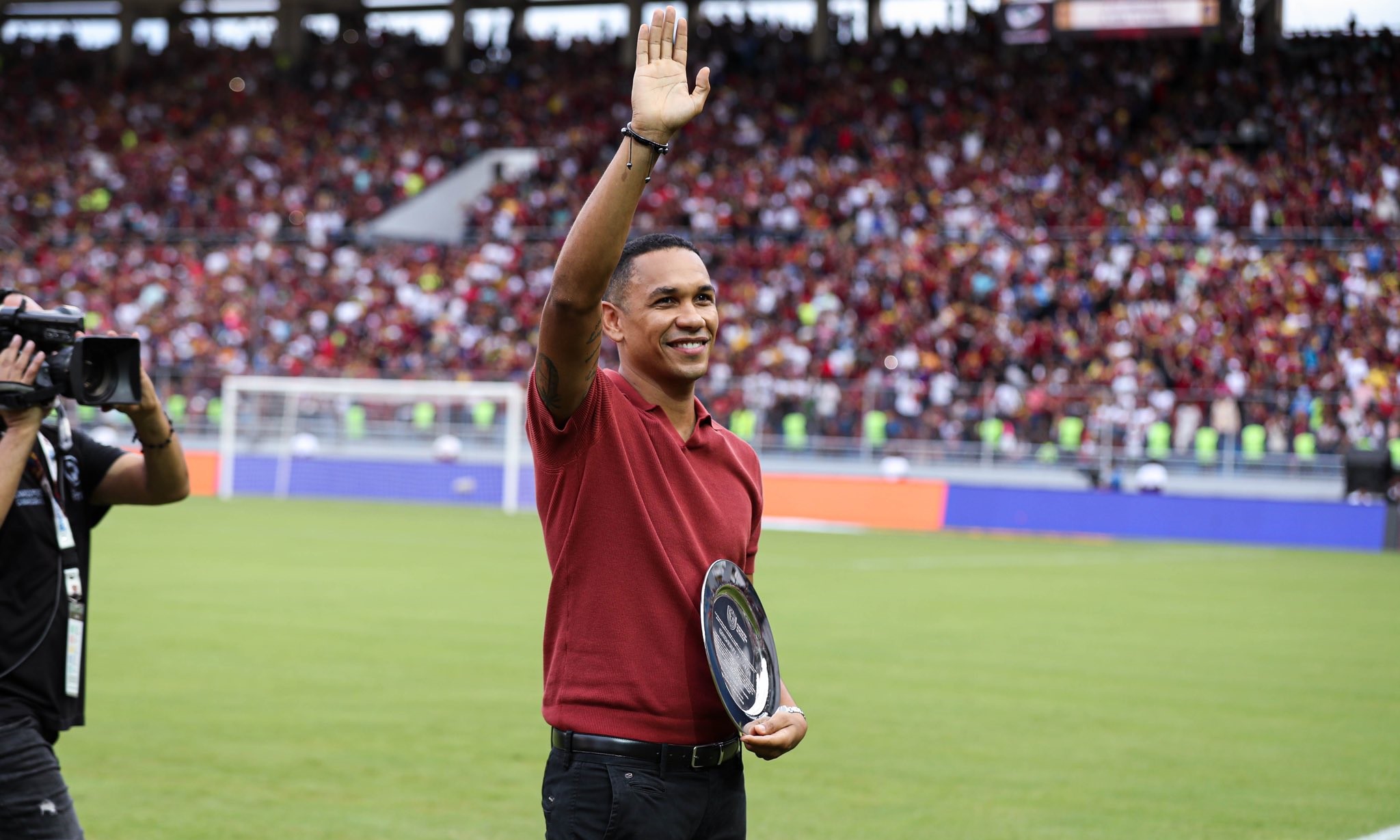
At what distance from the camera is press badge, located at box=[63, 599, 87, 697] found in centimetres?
423

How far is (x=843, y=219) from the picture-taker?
36.7 metres

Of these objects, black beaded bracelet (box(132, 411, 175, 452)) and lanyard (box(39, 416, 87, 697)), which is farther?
black beaded bracelet (box(132, 411, 175, 452))

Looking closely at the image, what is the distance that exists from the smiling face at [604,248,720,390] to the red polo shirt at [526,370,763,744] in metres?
0.11

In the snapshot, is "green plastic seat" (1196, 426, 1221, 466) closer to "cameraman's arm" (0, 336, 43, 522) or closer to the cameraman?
the cameraman

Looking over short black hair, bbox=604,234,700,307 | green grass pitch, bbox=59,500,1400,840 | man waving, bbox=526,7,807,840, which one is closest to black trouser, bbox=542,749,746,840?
man waving, bbox=526,7,807,840


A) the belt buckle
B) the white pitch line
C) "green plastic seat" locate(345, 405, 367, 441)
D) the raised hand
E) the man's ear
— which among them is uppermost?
the raised hand

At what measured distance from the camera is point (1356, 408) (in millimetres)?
25703

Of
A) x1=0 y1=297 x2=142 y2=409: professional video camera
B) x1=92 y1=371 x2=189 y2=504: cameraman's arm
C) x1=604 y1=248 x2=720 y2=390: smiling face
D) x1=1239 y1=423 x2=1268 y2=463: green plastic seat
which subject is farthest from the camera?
x1=1239 y1=423 x2=1268 y2=463: green plastic seat

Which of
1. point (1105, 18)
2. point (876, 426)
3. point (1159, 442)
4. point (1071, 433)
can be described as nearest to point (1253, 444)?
point (1159, 442)

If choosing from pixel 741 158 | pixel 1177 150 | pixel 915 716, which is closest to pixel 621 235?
pixel 915 716

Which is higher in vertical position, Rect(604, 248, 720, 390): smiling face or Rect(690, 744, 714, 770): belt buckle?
Rect(604, 248, 720, 390): smiling face

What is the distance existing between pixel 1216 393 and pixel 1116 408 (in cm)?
154

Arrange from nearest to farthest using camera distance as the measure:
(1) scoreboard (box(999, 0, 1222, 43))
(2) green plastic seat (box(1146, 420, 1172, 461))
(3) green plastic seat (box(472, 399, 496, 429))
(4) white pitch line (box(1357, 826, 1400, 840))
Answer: (4) white pitch line (box(1357, 826, 1400, 840)), (2) green plastic seat (box(1146, 420, 1172, 461)), (3) green plastic seat (box(472, 399, 496, 429)), (1) scoreboard (box(999, 0, 1222, 43))

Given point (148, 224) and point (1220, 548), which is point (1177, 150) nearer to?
point (1220, 548)
